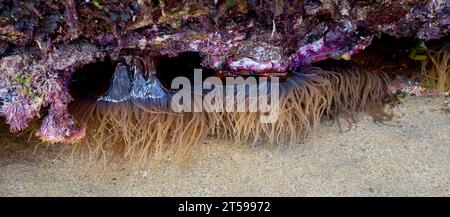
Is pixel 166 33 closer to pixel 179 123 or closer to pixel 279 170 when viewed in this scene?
pixel 179 123

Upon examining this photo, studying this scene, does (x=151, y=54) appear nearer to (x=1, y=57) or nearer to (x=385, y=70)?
(x=1, y=57)

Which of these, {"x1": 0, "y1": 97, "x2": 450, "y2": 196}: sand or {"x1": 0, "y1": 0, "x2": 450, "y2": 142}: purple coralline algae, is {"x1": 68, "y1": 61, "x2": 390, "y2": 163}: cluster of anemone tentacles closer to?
{"x1": 0, "y1": 97, "x2": 450, "y2": 196}: sand

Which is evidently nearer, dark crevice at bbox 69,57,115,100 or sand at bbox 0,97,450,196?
sand at bbox 0,97,450,196

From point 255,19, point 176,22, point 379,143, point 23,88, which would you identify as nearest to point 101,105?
point 23,88

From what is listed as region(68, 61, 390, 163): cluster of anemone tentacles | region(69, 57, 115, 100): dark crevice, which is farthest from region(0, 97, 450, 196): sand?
region(69, 57, 115, 100): dark crevice

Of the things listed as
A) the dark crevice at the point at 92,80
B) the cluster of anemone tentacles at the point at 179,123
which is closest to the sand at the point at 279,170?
the cluster of anemone tentacles at the point at 179,123

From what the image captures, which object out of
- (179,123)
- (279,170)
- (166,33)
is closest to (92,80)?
(179,123)

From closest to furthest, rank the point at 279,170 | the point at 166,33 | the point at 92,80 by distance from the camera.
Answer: the point at 166,33, the point at 279,170, the point at 92,80

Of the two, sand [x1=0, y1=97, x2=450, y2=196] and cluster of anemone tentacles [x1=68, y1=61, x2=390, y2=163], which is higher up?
cluster of anemone tentacles [x1=68, y1=61, x2=390, y2=163]
